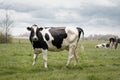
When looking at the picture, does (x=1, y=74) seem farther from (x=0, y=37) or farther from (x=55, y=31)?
(x=0, y=37)

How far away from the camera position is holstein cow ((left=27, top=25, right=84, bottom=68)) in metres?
17.4

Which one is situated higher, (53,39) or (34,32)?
(34,32)

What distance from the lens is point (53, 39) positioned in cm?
1792

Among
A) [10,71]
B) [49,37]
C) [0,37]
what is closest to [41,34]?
[49,37]

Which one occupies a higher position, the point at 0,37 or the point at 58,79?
the point at 58,79

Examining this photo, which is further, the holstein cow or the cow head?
the holstein cow

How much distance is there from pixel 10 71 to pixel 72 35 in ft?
15.2

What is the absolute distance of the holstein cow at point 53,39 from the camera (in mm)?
17375

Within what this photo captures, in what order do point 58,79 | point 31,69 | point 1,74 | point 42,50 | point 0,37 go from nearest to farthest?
point 58,79, point 1,74, point 31,69, point 42,50, point 0,37

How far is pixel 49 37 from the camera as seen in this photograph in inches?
701

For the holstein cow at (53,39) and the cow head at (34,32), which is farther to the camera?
the holstein cow at (53,39)

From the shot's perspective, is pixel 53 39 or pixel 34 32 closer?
pixel 34 32

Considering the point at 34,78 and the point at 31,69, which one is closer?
the point at 34,78

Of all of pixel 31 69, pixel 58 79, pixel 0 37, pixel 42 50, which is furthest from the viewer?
pixel 0 37
